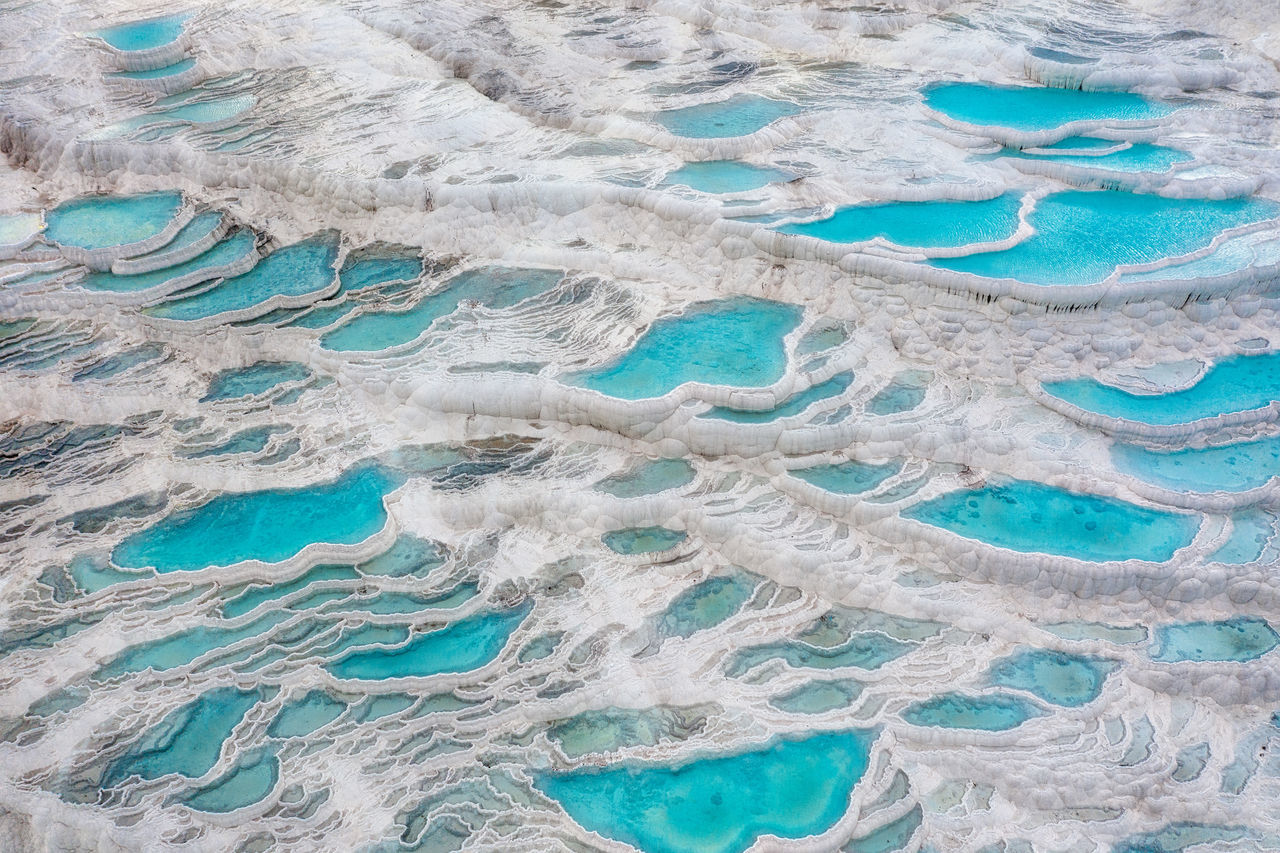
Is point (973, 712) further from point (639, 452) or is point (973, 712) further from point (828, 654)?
point (639, 452)

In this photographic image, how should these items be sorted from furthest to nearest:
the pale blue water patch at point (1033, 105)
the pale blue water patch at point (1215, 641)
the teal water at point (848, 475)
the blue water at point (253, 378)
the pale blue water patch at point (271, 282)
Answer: the pale blue water patch at point (1033, 105) < the pale blue water patch at point (271, 282) < the blue water at point (253, 378) < the teal water at point (848, 475) < the pale blue water patch at point (1215, 641)

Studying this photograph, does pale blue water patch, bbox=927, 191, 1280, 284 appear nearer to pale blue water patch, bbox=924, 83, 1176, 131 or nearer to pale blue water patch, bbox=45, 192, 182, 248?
pale blue water patch, bbox=924, 83, 1176, 131

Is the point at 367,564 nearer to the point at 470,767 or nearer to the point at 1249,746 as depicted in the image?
the point at 470,767

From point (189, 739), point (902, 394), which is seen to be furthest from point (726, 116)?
point (189, 739)

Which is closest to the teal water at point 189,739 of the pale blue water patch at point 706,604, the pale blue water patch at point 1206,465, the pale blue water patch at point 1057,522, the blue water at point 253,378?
the pale blue water patch at point 706,604

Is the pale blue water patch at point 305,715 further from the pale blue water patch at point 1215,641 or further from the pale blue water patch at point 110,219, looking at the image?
the pale blue water patch at point 110,219

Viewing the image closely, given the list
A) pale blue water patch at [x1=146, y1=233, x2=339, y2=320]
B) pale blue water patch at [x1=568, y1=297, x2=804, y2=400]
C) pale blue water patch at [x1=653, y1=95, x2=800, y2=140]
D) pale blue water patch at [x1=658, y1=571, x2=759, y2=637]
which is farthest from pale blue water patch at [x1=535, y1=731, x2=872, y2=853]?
pale blue water patch at [x1=653, y1=95, x2=800, y2=140]
